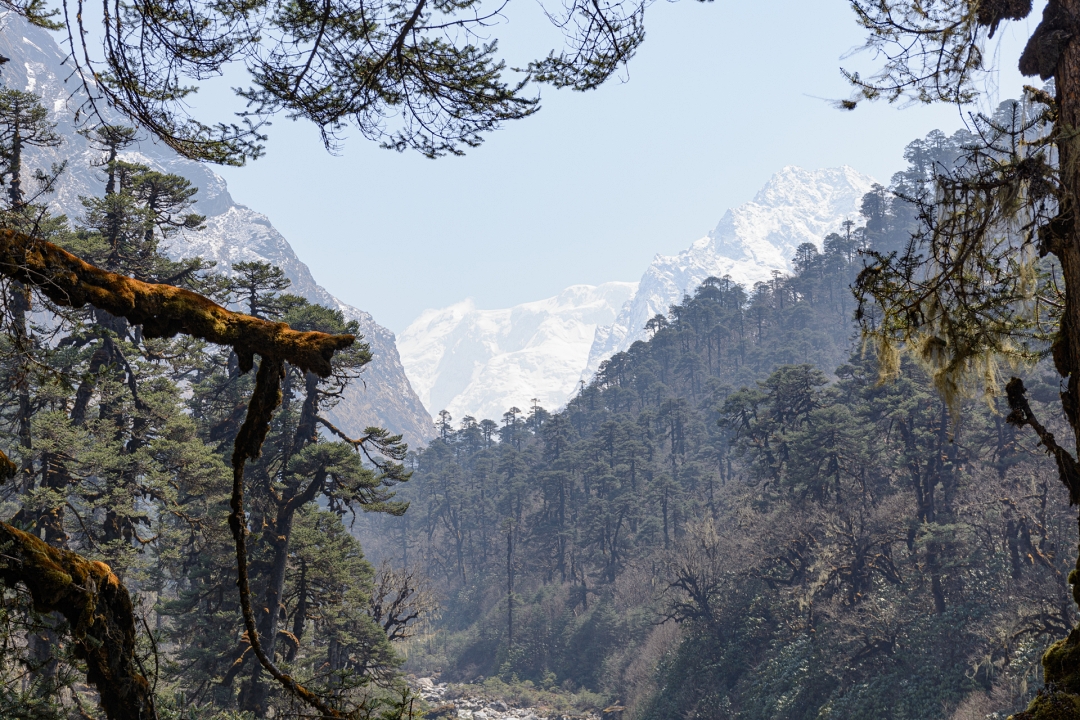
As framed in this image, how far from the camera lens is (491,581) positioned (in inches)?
2285

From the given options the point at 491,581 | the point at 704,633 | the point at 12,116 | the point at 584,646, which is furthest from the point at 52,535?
the point at 491,581

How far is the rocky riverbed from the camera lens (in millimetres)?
33031

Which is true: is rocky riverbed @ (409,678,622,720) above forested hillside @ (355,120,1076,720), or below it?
below

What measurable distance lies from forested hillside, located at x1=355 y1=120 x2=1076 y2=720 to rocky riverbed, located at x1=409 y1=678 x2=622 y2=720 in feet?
7.09

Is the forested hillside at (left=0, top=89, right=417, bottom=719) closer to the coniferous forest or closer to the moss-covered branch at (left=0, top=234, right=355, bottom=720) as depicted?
the coniferous forest

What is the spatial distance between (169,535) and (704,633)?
67.2 feet

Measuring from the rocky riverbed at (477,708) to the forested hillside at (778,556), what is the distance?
2.16m

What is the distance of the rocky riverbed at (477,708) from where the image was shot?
33031 millimetres

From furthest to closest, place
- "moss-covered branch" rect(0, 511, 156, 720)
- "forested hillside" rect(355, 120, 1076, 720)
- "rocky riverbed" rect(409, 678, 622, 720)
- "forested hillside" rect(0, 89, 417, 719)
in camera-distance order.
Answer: "rocky riverbed" rect(409, 678, 622, 720)
"forested hillside" rect(355, 120, 1076, 720)
"forested hillside" rect(0, 89, 417, 719)
"moss-covered branch" rect(0, 511, 156, 720)

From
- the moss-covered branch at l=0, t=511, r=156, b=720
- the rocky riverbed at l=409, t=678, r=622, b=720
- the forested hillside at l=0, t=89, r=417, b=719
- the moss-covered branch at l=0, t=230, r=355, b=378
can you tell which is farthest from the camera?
the rocky riverbed at l=409, t=678, r=622, b=720

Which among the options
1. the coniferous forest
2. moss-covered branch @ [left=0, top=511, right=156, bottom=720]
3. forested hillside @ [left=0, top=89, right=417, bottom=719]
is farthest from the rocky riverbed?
moss-covered branch @ [left=0, top=511, right=156, bottom=720]

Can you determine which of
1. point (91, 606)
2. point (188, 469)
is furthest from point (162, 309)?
point (188, 469)

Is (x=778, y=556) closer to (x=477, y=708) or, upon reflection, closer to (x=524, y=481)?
(x=477, y=708)

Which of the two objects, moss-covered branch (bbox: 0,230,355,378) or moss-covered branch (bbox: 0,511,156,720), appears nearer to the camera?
moss-covered branch (bbox: 0,230,355,378)
